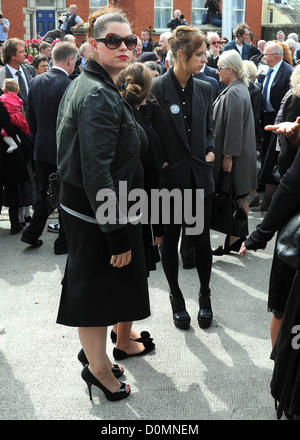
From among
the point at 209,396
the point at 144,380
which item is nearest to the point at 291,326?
the point at 209,396

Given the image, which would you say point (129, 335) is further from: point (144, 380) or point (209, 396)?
point (209, 396)

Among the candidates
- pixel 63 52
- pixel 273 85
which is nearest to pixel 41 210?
pixel 63 52

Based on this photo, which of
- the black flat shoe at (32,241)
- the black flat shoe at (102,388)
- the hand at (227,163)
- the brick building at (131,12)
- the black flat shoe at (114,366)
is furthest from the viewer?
the brick building at (131,12)

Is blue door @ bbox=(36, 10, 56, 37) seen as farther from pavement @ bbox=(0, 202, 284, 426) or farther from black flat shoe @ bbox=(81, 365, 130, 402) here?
black flat shoe @ bbox=(81, 365, 130, 402)

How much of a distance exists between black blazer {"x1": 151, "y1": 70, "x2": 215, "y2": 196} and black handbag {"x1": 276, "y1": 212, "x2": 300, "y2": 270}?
1657 mm

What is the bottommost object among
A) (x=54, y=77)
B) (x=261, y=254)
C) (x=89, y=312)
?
(x=261, y=254)

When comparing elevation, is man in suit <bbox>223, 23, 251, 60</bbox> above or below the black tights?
above

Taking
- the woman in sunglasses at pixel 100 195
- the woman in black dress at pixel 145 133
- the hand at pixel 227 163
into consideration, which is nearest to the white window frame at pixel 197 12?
the hand at pixel 227 163

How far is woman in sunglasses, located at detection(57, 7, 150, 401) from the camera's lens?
2725 mm

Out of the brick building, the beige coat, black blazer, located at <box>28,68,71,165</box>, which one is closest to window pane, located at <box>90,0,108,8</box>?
the brick building

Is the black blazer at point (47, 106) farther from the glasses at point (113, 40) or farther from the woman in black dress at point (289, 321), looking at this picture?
the woman in black dress at point (289, 321)

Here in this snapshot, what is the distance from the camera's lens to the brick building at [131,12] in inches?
1097

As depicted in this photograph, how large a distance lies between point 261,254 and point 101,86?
3548 millimetres

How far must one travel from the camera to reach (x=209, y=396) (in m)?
3.38
